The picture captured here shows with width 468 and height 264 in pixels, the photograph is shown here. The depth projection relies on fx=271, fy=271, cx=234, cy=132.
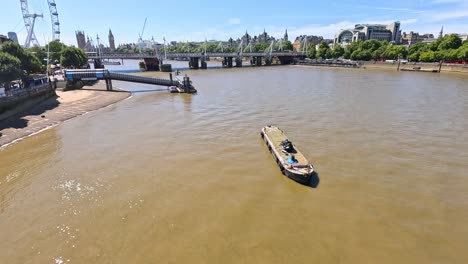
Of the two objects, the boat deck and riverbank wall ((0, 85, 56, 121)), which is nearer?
the boat deck

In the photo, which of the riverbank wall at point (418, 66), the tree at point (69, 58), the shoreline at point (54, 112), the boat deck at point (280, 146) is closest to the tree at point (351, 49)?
the riverbank wall at point (418, 66)

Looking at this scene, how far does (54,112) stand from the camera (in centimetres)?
4600

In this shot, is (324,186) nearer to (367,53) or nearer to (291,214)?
(291,214)

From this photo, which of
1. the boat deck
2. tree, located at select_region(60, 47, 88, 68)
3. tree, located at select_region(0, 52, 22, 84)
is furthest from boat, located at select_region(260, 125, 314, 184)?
tree, located at select_region(60, 47, 88, 68)

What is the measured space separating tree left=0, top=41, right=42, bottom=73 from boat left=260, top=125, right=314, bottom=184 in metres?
52.7

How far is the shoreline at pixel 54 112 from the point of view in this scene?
3531 cm

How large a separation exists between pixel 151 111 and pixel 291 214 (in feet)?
121

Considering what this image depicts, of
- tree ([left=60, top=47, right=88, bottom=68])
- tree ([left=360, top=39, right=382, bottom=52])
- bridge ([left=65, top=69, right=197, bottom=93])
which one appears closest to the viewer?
bridge ([left=65, top=69, right=197, bottom=93])

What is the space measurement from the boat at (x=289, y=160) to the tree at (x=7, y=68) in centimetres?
4231

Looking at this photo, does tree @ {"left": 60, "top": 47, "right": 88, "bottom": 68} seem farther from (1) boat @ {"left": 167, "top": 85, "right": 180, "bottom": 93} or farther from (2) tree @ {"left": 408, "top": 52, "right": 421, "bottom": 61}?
(2) tree @ {"left": 408, "top": 52, "right": 421, "bottom": 61}

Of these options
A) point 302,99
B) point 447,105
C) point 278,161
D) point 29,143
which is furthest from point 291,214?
point 447,105

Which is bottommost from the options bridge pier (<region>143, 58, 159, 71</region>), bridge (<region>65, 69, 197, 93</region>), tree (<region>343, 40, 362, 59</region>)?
bridge (<region>65, 69, 197, 93</region>)

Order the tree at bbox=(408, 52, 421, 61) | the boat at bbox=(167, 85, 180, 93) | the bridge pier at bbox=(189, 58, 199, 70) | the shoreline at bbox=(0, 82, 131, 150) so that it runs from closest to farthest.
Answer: the shoreline at bbox=(0, 82, 131, 150) → the boat at bbox=(167, 85, 180, 93) → the tree at bbox=(408, 52, 421, 61) → the bridge pier at bbox=(189, 58, 199, 70)

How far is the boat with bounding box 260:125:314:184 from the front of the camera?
21172 mm
